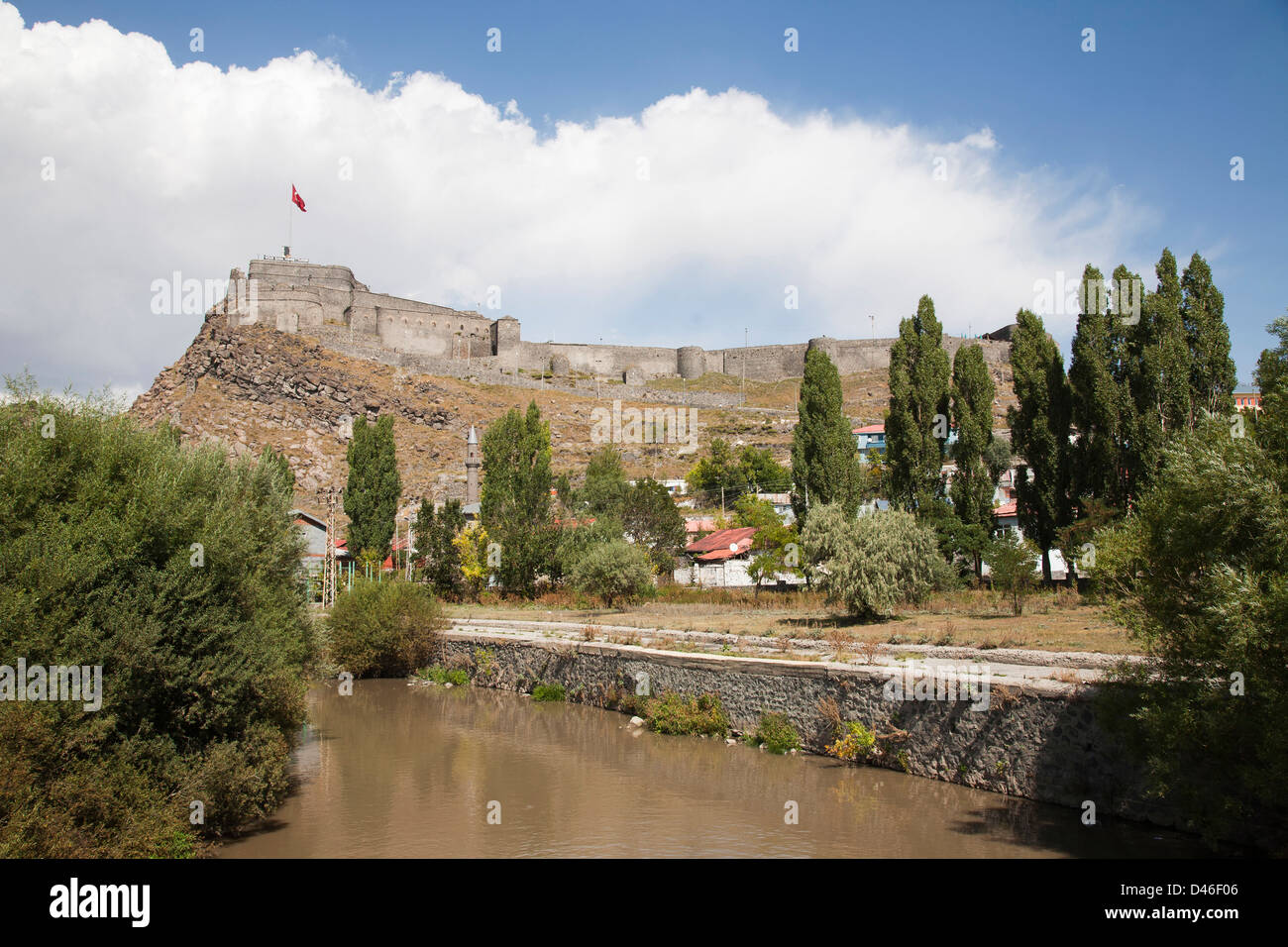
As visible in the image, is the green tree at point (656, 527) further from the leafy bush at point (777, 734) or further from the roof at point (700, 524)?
the leafy bush at point (777, 734)

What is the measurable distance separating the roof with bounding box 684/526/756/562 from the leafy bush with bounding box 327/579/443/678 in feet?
52.0

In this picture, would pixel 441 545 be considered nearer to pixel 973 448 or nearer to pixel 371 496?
pixel 371 496

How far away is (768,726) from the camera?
14.2m

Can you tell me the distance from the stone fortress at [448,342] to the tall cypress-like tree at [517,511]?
33007 millimetres

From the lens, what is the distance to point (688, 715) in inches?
624

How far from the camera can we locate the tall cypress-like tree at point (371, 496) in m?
34.6

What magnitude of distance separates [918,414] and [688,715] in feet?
51.9

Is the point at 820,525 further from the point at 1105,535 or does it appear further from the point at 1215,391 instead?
the point at 1215,391

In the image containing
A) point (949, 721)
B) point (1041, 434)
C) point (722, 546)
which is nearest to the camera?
point (949, 721)

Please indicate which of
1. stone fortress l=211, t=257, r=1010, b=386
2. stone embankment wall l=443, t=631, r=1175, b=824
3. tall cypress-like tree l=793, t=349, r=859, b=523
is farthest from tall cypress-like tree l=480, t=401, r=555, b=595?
stone fortress l=211, t=257, r=1010, b=386

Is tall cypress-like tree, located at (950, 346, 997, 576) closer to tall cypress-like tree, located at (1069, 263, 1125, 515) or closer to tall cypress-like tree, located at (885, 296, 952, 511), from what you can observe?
tall cypress-like tree, located at (885, 296, 952, 511)

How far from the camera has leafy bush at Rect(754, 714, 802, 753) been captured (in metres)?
13.8

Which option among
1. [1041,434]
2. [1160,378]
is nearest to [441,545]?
[1041,434]

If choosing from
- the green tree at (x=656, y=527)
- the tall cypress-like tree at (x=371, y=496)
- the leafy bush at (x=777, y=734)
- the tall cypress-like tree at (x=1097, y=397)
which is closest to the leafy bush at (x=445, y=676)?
the tall cypress-like tree at (x=371, y=496)
